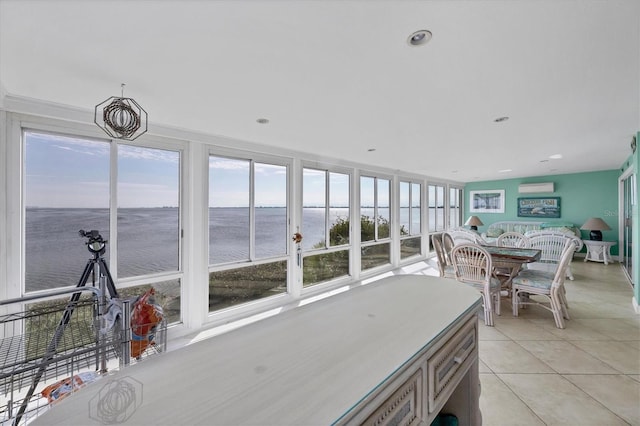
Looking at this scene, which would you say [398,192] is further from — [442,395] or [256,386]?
[256,386]

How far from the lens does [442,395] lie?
0.88m

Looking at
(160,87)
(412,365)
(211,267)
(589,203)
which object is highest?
(160,87)

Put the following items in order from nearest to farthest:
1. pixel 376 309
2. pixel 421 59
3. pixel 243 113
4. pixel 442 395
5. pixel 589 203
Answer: pixel 442 395
pixel 376 309
pixel 421 59
pixel 243 113
pixel 589 203

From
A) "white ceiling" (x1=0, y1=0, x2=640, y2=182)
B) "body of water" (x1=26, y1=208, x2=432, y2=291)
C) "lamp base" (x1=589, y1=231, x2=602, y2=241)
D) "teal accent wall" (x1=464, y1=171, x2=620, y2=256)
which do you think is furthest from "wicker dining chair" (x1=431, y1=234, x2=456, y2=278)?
"teal accent wall" (x1=464, y1=171, x2=620, y2=256)

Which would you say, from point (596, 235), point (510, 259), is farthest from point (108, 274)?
point (596, 235)

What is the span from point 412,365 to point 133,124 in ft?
6.91

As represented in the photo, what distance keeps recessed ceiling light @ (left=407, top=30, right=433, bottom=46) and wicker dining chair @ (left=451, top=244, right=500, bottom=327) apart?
8.59ft

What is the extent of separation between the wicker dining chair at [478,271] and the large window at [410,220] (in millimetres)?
2770

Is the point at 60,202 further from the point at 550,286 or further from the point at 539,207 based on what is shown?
the point at 539,207

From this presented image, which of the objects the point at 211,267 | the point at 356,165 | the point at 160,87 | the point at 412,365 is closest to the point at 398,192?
the point at 356,165

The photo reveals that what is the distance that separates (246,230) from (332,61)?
2.56 metres

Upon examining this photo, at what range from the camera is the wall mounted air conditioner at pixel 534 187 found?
7.54 m

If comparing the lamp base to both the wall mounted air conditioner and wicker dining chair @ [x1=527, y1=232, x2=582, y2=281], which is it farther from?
wicker dining chair @ [x1=527, y1=232, x2=582, y2=281]

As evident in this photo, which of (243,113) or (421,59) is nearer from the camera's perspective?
(421,59)
